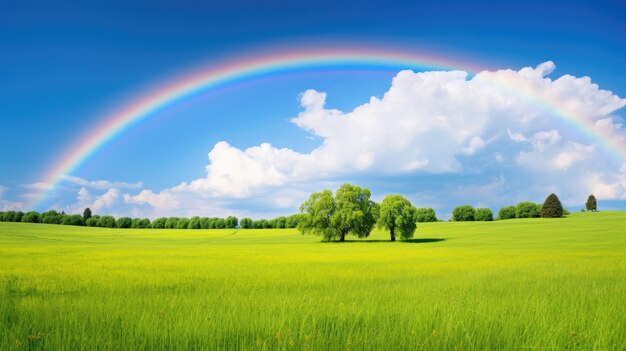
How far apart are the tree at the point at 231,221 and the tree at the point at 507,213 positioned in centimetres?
9960

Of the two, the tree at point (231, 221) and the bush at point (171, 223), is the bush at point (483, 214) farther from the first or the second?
the bush at point (171, 223)

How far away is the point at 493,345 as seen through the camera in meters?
6.45

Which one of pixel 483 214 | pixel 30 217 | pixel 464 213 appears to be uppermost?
pixel 464 213

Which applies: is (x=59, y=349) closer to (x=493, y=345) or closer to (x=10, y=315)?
(x=10, y=315)

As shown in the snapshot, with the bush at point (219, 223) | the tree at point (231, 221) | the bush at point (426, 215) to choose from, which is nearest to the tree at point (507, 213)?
the bush at point (426, 215)

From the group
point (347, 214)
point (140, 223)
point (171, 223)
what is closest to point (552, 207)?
point (347, 214)

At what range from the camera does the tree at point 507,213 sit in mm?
139125

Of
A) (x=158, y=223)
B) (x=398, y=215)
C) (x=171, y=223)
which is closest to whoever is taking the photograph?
(x=398, y=215)

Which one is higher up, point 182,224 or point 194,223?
point 194,223

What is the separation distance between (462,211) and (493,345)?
5429 inches

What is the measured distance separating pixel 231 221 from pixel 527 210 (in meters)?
109

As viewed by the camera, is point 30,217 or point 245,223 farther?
point 245,223

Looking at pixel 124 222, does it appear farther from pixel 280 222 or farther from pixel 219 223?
pixel 280 222

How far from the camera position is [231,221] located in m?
167
